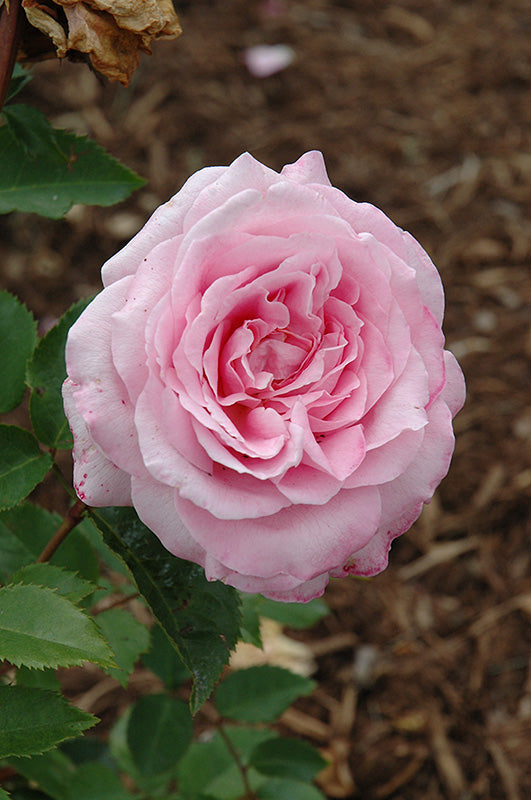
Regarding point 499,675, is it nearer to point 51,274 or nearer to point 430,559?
point 430,559

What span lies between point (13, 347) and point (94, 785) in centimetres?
60

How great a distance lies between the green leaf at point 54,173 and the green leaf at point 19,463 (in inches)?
9.4

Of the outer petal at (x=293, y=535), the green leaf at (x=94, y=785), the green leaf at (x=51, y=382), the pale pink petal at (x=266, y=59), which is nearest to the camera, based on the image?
the outer petal at (x=293, y=535)

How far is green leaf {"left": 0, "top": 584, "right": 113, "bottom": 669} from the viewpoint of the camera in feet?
2.20

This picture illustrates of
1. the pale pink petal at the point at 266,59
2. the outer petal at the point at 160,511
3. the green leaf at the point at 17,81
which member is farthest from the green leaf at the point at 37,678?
the pale pink petal at the point at 266,59

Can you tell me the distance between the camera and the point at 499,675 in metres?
1.70

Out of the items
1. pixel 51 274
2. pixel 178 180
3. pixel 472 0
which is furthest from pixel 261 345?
pixel 472 0

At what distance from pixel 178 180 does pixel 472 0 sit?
1.37 m

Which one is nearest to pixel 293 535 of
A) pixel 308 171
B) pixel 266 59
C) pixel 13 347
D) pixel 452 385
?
pixel 452 385

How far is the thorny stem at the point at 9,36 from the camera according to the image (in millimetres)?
764

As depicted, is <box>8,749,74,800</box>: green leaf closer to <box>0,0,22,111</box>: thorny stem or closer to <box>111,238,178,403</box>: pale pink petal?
<box>111,238,178,403</box>: pale pink petal

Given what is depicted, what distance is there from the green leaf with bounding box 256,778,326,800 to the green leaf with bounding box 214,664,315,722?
110 millimetres

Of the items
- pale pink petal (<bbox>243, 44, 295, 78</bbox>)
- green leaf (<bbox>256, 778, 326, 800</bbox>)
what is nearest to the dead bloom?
green leaf (<bbox>256, 778, 326, 800</bbox>)

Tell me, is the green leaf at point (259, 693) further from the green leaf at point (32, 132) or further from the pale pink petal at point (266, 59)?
the pale pink petal at point (266, 59)
